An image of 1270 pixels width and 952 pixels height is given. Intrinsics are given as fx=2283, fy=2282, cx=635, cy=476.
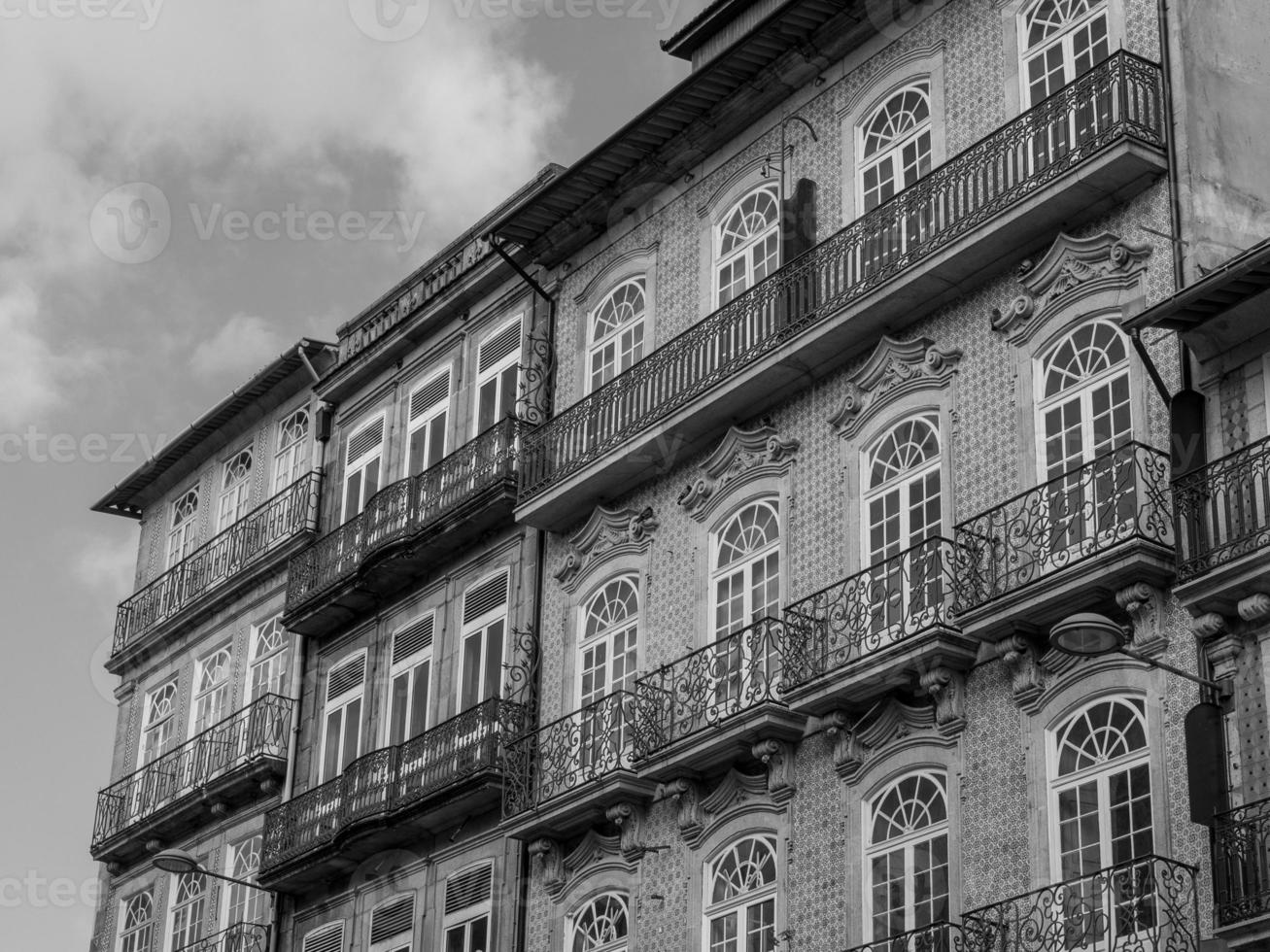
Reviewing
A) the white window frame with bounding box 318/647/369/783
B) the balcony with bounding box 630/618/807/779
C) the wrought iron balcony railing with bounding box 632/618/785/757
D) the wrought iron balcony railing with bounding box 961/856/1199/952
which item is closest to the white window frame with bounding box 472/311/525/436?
the white window frame with bounding box 318/647/369/783

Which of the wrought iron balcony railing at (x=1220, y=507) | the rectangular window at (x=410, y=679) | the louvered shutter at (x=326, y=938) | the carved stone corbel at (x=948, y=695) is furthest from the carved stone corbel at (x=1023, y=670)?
the louvered shutter at (x=326, y=938)

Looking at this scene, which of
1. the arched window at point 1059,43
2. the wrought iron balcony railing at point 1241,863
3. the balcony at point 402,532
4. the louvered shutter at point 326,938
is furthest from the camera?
the louvered shutter at point 326,938

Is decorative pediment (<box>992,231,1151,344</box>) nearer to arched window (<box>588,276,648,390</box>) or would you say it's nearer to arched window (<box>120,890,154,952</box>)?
arched window (<box>588,276,648,390</box>)

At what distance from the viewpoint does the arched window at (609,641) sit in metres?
24.3

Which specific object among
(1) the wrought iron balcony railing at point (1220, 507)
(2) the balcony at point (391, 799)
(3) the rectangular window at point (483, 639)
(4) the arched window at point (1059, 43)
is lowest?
(1) the wrought iron balcony railing at point (1220, 507)

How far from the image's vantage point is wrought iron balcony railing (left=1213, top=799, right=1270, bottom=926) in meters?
16.1

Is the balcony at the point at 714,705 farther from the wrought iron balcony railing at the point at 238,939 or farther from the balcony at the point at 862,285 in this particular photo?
the wrought iron balcony railing at the point at 238,939

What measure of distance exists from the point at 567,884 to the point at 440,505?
614cm

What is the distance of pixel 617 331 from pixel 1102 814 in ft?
34.2

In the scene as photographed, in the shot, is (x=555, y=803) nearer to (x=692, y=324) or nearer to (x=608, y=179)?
(x=692, y=324)

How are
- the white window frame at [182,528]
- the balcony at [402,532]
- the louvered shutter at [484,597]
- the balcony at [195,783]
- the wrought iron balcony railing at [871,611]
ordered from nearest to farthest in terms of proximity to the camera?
the wrought iron balcony railing at [871,611] < the louvered shutter at [484,597] < the balcony at [402,532] < the balcony at [195,783] < the white window frame at [182,528]

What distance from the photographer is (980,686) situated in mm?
19266

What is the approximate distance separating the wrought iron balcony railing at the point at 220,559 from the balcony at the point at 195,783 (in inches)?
94.2

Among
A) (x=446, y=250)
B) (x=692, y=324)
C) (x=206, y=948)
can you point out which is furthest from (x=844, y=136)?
(x=206, y=948)
